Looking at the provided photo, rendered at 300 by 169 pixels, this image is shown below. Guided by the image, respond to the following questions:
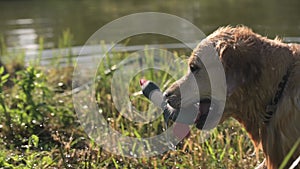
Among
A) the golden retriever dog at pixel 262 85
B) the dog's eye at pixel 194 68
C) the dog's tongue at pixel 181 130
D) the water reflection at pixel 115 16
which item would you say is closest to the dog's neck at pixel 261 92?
the golden retriever dog at pixel 262 85

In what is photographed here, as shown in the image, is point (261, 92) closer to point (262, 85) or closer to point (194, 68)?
point (262, 85)

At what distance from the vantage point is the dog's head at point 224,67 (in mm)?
4230

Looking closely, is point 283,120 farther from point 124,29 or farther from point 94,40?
point 124,29

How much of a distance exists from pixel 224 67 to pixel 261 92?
0.32 m

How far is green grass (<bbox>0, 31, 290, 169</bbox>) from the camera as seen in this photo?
5.00 metres

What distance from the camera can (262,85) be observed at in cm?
422

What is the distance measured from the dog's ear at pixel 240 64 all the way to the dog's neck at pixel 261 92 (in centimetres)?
4

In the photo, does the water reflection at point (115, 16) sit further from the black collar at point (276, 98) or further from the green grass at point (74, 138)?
the black collar at point (276, 98)

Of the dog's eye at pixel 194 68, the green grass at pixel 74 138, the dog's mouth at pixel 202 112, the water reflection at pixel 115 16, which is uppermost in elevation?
the water reflection at pixel 115 16

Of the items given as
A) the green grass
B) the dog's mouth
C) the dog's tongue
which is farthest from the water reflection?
the dog's mouth

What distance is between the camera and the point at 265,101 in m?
4.26

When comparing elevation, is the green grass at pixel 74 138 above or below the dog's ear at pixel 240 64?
below

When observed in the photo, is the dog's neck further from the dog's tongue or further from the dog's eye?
the dog's tongue

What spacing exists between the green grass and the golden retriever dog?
71 cm
